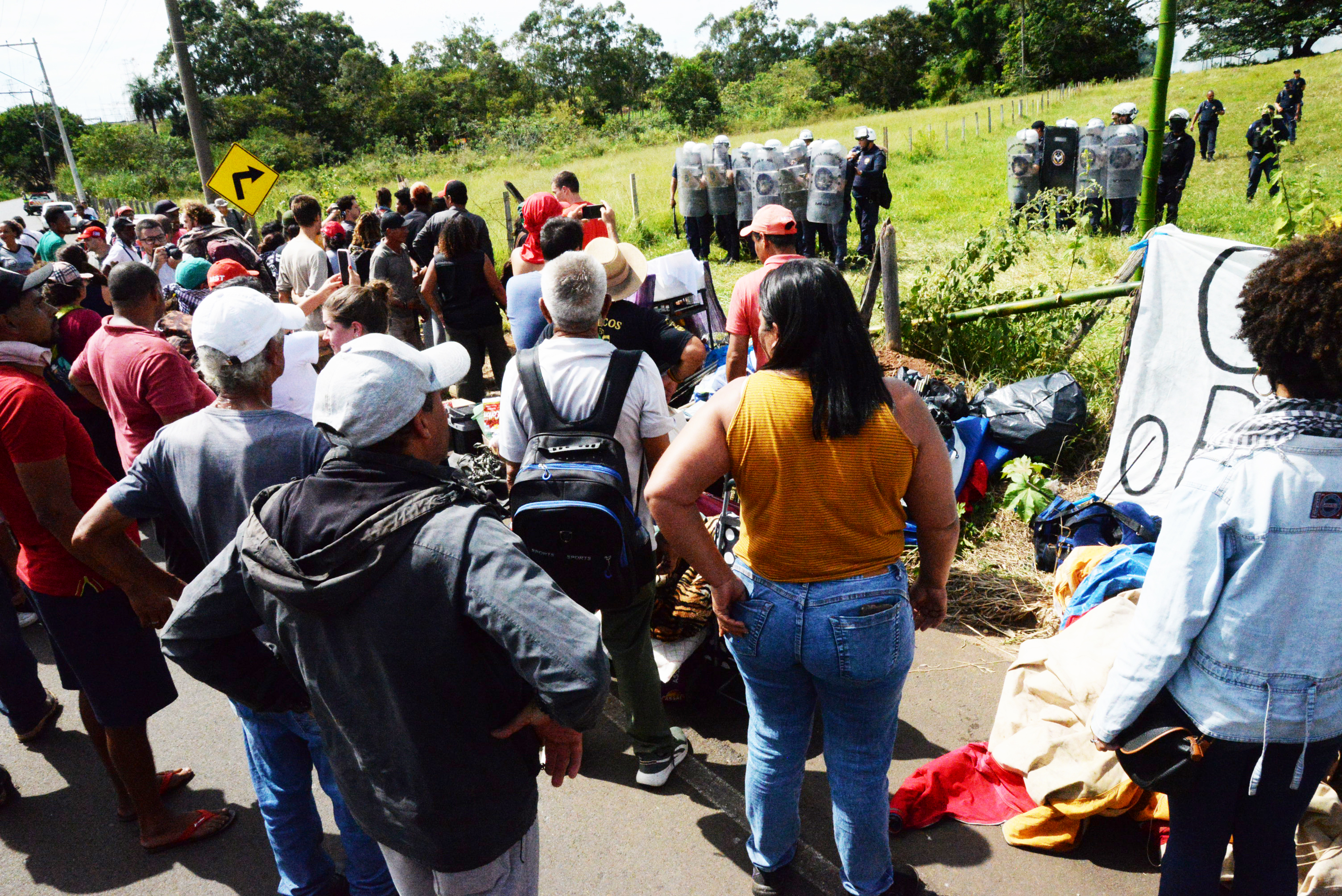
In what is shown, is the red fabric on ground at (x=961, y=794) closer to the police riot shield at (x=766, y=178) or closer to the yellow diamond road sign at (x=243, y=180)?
the yellow diamond road sign at (x=243, y=180)

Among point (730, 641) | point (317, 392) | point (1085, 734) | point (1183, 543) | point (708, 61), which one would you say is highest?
point (708, 61)

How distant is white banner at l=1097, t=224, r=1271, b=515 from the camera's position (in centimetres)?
407

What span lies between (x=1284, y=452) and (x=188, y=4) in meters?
70.9

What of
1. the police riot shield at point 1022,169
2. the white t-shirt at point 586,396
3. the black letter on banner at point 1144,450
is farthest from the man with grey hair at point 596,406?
the police riot shield at point 1022,169

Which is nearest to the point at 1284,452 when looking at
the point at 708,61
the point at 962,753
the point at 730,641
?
the point at 730,641

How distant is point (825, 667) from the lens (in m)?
2.14

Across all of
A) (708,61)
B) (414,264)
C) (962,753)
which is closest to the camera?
(962,753)

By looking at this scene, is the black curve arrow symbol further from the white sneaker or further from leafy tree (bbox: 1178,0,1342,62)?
leafy tree (bbox: 1178,0,1342,62)

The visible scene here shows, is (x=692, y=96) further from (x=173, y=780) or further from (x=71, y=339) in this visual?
(x=173, y=780)

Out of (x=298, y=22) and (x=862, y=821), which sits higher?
(x=298, y=22)

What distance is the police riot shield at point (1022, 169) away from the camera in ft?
43.7

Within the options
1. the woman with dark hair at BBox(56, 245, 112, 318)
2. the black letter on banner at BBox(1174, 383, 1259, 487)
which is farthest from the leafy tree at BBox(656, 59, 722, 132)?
the black letter on banner at BBox(1174, 383, 1259, 487)

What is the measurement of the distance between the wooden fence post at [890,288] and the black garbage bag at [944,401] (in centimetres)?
90

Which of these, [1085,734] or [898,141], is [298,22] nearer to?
[898,141]
